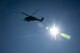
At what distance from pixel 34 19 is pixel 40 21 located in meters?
0.93

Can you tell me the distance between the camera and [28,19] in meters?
30.5

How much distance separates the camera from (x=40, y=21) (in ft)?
102

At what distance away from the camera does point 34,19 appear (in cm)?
3091

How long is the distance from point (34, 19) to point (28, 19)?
0.93 metres

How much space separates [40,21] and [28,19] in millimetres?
1834
